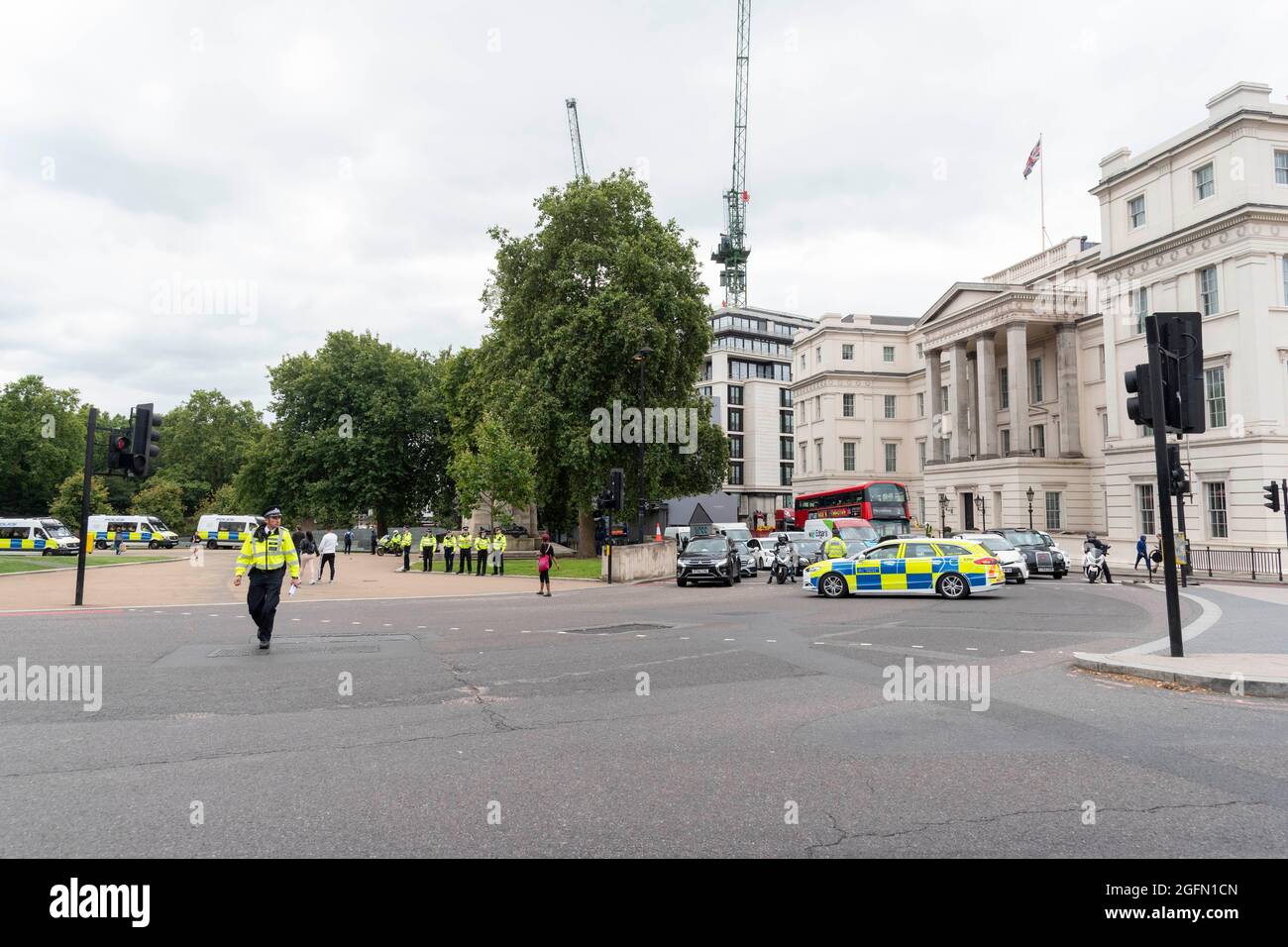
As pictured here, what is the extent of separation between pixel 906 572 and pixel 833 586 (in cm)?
189

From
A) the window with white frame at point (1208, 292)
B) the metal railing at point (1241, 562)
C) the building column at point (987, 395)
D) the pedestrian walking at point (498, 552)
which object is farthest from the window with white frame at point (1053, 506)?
the pedestrian walking at point (498, 552)

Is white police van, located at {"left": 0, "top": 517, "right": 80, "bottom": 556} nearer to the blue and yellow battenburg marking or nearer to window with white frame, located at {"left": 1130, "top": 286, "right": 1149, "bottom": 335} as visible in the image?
the blue and yellow battenburg marking

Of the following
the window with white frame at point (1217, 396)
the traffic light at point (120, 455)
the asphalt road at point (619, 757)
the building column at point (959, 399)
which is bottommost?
the asphalt road at point (619, 757)

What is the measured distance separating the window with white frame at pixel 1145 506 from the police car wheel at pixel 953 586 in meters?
27.9

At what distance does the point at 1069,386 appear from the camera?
5725 cm

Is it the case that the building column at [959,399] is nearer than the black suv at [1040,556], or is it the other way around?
the black suv at [1040,556]

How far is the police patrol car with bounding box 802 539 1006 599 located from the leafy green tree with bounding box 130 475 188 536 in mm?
82985

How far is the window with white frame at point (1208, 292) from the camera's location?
38.9 metres

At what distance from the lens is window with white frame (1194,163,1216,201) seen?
38938mm

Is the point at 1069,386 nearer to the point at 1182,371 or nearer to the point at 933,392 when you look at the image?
the point at 933,392

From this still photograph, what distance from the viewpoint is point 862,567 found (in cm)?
2247

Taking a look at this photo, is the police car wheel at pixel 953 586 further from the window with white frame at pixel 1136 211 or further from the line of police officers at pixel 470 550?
the window with white frame at pixel 1136 211
